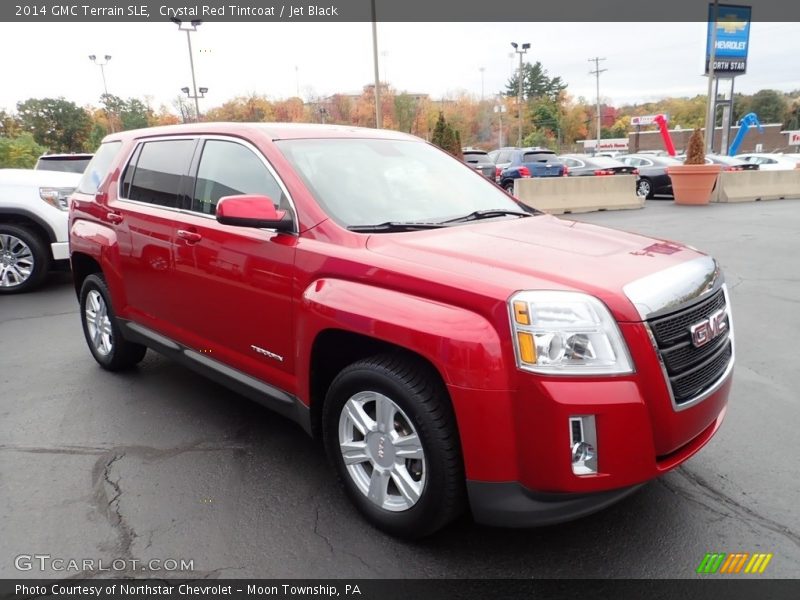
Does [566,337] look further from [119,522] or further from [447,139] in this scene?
[447,139]

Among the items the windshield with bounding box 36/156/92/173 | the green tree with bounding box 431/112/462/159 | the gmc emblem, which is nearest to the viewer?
the gmc emblem

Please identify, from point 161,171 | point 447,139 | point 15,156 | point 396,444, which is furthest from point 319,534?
point 15,156

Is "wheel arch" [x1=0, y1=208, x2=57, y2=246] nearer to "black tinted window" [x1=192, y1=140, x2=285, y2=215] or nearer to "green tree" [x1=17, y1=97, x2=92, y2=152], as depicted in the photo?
"black tinted window" [x1=192, y1=140, x2=285, y2=215]

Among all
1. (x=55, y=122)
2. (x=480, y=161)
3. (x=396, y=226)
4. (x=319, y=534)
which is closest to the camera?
(x=319, y=534)

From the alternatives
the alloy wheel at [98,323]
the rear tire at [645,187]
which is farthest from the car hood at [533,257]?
the rear tire at [645,187]

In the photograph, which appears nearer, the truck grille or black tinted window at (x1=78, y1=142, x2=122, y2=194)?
the truck grille

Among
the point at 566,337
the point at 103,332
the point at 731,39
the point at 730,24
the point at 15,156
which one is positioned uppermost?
the point at 730,24

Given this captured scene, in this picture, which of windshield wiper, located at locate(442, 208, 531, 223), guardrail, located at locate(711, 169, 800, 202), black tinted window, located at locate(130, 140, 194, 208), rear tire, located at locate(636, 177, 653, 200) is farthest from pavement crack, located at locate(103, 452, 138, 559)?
rear tire, located at locate(636, 177, 653, 200)

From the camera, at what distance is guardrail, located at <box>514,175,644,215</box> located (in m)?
16.1

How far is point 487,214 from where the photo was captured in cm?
349

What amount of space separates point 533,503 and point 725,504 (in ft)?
4.28

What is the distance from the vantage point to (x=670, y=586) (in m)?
2.43

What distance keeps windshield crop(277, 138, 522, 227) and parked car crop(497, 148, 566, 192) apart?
1568 centimetres

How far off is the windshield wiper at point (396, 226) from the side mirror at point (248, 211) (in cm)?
39
